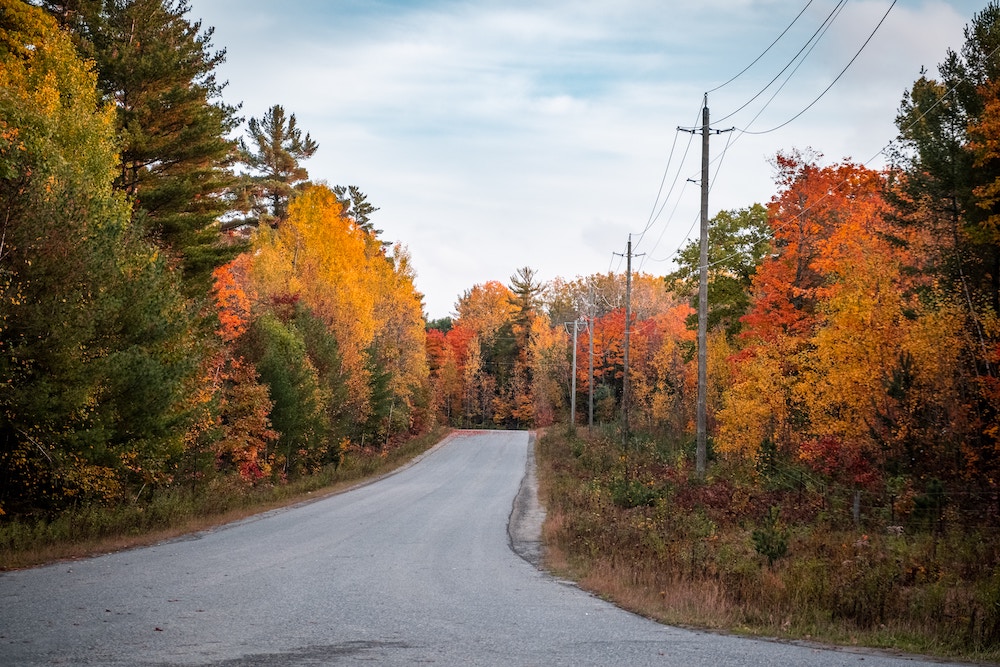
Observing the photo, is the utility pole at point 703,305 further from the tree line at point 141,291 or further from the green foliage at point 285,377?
the green foliage at point 285,377

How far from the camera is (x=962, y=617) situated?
9.23 metres

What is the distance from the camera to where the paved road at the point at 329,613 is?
6.96 m

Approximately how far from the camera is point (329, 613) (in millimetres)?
9039

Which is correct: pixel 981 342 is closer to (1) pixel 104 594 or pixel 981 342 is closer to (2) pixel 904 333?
(2) pixel 904 333

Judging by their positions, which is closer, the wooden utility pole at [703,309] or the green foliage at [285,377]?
the wooden utility pole at [703,309]

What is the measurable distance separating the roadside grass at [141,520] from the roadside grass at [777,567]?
8.52m

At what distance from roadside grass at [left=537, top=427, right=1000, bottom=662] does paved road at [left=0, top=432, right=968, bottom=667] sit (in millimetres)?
917

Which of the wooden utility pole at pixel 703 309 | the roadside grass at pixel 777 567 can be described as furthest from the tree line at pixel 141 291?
the wooden utility pole at pixel 703 309

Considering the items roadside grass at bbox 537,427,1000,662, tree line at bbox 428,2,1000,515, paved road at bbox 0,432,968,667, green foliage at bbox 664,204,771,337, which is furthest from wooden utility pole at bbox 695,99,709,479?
green foliage at bbox 664,204,771,337

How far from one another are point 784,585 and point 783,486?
11.1 m

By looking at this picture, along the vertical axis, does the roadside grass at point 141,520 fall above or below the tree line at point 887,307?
below

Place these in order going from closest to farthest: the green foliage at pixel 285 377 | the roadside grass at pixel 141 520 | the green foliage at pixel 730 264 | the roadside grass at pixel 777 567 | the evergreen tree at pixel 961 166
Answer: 1. the roadside grass at pixel 777 567
2. the roadside grass at pixel 141 520
3. the evergreen tree at pixel 961 166
4. the green foliage at pixel 285 377
5. the green foliage at pixel 730 264

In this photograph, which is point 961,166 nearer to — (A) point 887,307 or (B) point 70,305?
(A) point 887,307

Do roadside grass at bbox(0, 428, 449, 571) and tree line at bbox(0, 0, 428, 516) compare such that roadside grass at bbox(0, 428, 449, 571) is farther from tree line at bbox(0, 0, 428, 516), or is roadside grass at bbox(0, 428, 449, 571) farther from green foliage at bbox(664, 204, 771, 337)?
green foliage at bbox(664, 204, 771, 337)
